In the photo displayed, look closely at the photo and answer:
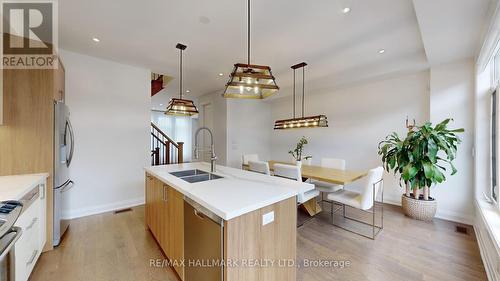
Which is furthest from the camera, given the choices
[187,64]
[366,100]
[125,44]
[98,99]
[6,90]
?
[366,100]

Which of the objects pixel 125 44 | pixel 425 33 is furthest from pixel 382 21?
pixel 125 44

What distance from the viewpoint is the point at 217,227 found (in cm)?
129

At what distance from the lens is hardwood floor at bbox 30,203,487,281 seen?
1.93 m

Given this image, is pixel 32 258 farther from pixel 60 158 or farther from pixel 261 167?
pixel 261 167

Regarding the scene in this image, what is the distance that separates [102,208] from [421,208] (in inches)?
206

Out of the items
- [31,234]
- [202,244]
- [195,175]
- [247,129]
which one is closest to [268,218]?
[202,244]

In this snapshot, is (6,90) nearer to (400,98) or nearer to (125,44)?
(125,44)

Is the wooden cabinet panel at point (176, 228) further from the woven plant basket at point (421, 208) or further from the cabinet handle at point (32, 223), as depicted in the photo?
the woven plant basket at point (421, 208)

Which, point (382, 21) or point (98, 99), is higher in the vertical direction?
point (382, 21)

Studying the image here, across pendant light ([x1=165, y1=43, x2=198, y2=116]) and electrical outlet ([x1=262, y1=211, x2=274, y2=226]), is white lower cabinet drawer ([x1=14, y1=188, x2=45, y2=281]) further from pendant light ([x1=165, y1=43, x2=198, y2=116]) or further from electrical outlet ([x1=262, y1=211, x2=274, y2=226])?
electrical outlet ([x1=262, y1=211, x2=274, y2=226])

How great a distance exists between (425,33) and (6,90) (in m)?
4.70

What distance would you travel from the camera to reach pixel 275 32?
2551mm

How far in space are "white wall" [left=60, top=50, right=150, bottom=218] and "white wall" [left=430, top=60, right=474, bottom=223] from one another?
511cm

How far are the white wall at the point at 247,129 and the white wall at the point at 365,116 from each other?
1159 mm
